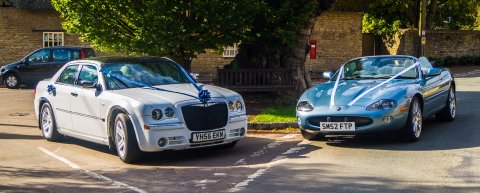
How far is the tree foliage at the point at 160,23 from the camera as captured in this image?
14156 millimetres

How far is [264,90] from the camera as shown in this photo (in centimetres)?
1555

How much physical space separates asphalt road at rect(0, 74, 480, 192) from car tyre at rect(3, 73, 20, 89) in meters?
13.4

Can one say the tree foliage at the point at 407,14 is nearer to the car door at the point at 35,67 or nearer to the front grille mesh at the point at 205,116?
the car door at the point at 35,67

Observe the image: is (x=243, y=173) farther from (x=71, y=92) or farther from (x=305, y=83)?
(x=305, y=83)

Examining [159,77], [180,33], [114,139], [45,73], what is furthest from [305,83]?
[45,73]

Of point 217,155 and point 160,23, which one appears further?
point 160,23

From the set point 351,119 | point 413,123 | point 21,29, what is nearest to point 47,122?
point 351,119

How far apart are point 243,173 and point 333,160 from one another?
4.76ft

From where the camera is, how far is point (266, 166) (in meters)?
8.56

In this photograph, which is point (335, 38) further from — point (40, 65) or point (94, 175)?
point (94, 175)

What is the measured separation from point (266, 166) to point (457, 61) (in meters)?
31.3

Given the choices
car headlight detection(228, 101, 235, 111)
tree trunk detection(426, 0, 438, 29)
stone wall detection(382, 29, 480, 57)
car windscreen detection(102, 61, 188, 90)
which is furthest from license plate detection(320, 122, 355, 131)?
tree trunk detection(426, 0, 438, 29)

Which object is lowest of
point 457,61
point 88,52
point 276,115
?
point 276,115

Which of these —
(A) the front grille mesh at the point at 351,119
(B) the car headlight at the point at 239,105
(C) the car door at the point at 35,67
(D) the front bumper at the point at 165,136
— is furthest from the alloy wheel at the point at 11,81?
(A) the front grille mesh at the point at 351,119
